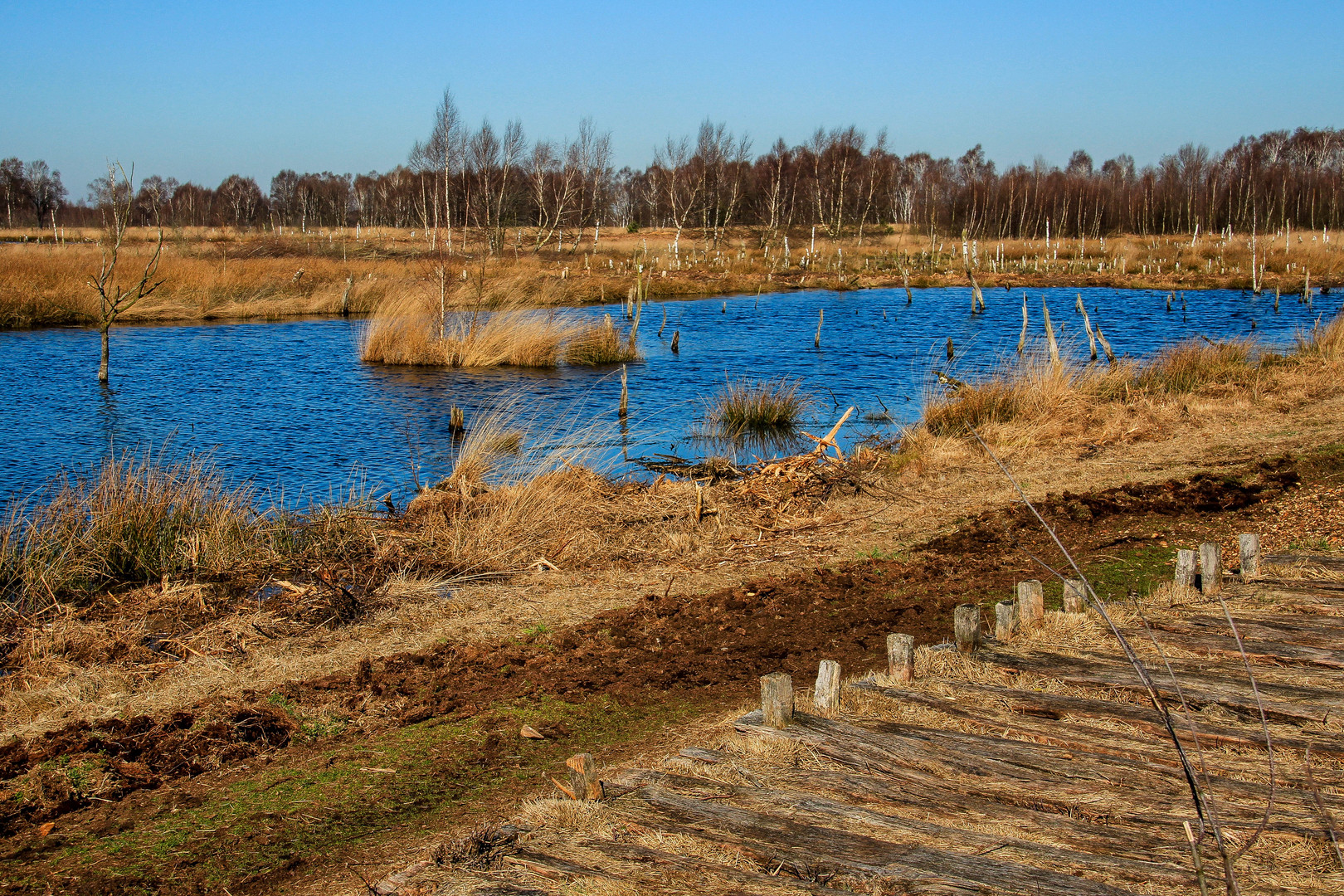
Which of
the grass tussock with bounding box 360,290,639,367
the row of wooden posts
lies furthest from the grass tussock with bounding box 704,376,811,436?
the row of wooden posts

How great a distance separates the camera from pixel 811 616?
6.51 m

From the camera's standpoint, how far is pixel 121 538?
25.9 feet

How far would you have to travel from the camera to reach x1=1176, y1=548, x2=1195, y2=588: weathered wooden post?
18.9 feet

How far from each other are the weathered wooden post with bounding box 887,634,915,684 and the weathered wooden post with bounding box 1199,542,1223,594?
2.16 meters

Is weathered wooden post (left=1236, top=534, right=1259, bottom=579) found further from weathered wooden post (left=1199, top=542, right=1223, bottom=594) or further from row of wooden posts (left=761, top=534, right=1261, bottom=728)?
weathered wooden post (left=1199, top=542, right=1223, bottom=594)

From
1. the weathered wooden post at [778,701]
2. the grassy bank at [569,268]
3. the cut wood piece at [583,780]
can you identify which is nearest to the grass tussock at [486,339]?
the grassy bank at [569,268]

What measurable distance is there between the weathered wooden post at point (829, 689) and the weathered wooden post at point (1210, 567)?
270 cm

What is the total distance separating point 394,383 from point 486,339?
2395 mm

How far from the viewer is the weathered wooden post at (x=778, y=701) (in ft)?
13.6

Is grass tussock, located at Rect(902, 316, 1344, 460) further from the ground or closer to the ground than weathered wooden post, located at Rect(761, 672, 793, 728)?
further from the ground

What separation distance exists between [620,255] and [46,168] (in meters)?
65.8

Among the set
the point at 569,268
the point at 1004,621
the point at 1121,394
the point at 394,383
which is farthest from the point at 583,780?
the point at 569,268

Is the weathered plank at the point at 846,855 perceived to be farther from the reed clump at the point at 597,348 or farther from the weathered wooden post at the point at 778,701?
the reed clump at the point at 597,348

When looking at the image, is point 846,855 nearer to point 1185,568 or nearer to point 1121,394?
point 1185,568
